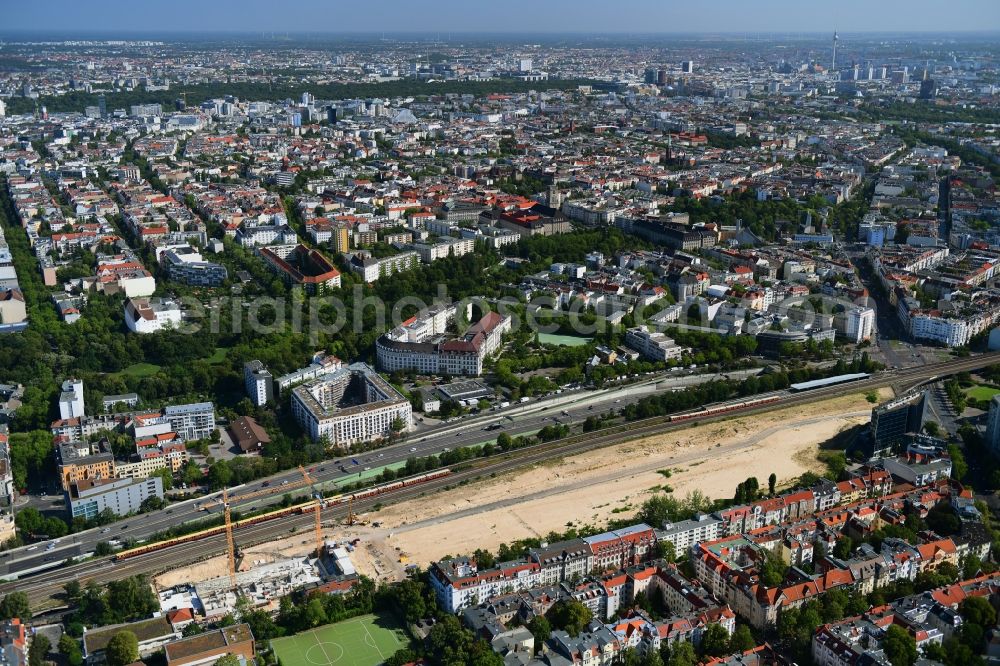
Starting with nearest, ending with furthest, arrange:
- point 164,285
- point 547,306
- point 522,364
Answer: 1. point 522,364
2. point 547,306
3. point 164,285

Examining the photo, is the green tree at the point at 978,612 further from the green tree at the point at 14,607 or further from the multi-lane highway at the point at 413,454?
the green tree at the point at 14,607

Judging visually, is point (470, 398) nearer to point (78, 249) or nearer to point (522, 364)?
point (522, 364)

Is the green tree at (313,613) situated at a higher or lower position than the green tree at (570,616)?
lower

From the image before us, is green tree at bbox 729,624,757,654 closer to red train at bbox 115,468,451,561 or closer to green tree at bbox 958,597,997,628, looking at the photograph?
green tree at bbox 958,597,997,628

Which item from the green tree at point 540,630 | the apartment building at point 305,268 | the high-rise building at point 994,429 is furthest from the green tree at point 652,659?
the apartment building at point 305,268

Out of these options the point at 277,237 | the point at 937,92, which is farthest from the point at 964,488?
the point at 937,92

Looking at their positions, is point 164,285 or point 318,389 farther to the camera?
point 164,285

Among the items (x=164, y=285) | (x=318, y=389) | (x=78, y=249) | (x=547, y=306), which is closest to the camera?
(x=318, y=389)
